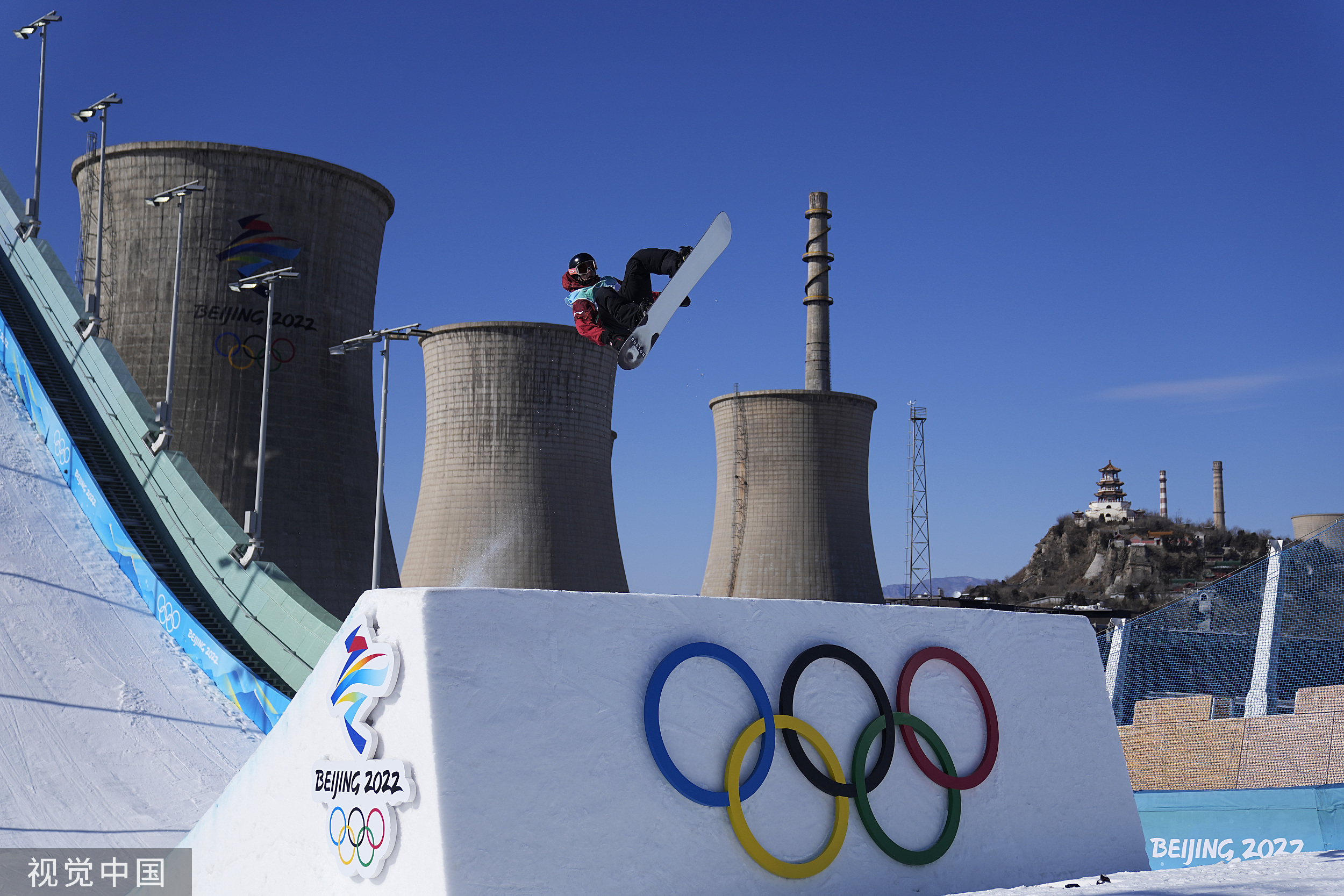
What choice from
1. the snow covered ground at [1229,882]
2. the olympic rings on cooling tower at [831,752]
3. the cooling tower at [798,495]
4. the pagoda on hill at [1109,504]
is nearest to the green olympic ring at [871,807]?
the olympic rings on cooling tower at [831,752]

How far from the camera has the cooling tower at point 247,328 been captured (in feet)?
73.9

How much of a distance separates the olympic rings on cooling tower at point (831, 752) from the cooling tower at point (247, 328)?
1846cm

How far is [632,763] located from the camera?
4668 millimetres

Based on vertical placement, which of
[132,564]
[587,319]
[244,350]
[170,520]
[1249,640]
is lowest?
[1249,640]

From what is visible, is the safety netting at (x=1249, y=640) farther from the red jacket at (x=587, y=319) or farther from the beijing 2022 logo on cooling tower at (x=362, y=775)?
the beijing 2022 logo on cooling tower at (x=362, y=775)

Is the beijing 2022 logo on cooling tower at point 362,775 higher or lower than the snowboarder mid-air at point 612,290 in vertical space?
lower

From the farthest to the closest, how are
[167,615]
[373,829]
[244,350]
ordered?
[244,350] → [167,615] → [373,829]

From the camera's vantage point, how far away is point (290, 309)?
76.7ft

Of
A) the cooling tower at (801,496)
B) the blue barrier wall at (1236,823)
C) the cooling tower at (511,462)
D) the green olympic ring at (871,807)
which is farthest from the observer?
the cooling tower at (801,496)

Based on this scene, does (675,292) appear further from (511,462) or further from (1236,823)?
(511,462)

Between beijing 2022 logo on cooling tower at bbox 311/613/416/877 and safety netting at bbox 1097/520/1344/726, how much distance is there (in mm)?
6741

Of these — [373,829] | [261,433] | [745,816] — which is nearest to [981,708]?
[745,816]

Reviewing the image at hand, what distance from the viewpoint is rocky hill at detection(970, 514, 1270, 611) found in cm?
6028

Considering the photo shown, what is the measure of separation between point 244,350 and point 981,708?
67.0 ft
